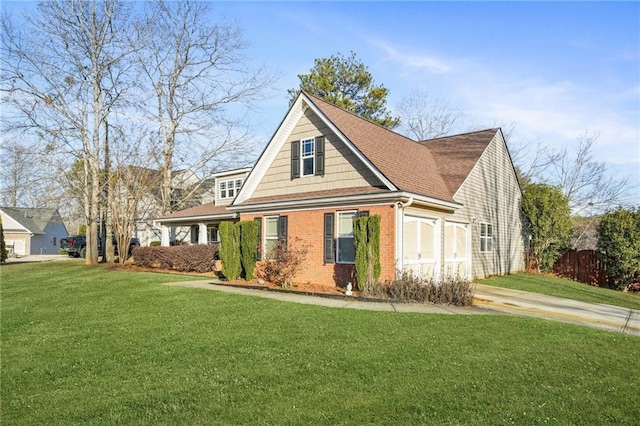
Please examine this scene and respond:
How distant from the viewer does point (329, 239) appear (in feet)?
45.1

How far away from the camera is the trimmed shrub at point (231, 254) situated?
50.4 feet

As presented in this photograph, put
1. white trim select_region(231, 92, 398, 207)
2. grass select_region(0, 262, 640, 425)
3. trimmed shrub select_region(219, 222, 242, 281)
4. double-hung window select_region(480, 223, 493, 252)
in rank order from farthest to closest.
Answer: double-hung window select_region(480, 223, 493, 252)
trimmed shrub select_region(219, 222, 242, 281)
white trim select_region(231, 92, 398, 207)
grass select_region(0, 262, 640, 425)

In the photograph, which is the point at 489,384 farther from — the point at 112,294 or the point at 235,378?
the point at 112,294

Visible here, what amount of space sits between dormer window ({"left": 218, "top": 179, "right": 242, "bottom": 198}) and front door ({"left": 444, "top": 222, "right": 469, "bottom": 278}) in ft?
39.5

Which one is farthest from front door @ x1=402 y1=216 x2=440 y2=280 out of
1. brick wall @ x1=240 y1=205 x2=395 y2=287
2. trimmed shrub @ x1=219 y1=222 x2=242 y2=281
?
trimmed shrub @ x1=219 y1=222 x2=242 y2=281

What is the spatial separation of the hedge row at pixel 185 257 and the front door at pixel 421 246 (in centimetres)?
958

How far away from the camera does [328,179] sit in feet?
48.0

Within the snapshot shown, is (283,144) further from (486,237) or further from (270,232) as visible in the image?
(486,237)

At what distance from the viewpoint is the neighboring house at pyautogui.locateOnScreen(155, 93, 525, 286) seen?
42.9ft

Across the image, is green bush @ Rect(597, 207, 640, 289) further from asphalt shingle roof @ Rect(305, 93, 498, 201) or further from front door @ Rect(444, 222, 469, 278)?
front door @ Rect(444, 222, 469, 278)

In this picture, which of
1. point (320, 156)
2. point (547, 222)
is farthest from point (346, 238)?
point (547, 222)

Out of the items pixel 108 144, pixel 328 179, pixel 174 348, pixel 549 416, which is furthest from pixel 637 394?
pixel 108 144

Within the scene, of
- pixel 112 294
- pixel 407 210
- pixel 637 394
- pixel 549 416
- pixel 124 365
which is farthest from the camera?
pixel 407 210

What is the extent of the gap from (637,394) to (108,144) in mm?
28792
